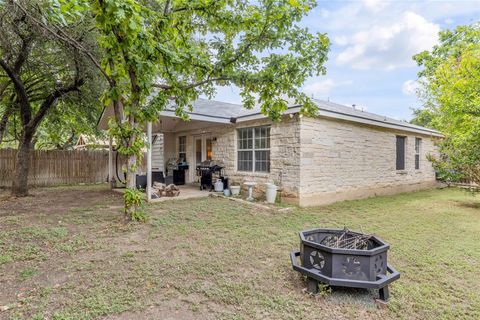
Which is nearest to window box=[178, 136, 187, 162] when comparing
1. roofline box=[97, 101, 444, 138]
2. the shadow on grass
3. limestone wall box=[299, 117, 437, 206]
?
roofline box=[97, 101, 444, 138]

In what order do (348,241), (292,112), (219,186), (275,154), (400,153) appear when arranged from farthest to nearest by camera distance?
(400,153) < (219,186) < (275,154) < (292,112) < (348,241)

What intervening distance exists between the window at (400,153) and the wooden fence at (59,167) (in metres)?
14.1

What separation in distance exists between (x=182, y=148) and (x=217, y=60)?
704cm

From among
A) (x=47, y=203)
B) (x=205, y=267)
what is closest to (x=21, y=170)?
(x=47, y=203)

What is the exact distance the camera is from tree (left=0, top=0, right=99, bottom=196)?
20.5 ft

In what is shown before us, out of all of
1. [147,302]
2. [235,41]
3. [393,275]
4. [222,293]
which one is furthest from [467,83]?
[147,302]

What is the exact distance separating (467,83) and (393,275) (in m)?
9.11

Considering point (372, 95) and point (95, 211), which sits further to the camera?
point (372, 95)

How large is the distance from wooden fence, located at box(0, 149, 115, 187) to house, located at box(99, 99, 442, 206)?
8.67 ft

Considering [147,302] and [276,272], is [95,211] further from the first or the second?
[276,272]

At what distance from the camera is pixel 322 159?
7629 millimetres

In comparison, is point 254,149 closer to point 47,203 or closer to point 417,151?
point 47,203

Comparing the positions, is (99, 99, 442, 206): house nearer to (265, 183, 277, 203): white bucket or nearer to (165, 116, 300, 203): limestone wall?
(165, 116, 300, 203): limestone wall

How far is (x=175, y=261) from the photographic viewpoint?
11.3 ft
